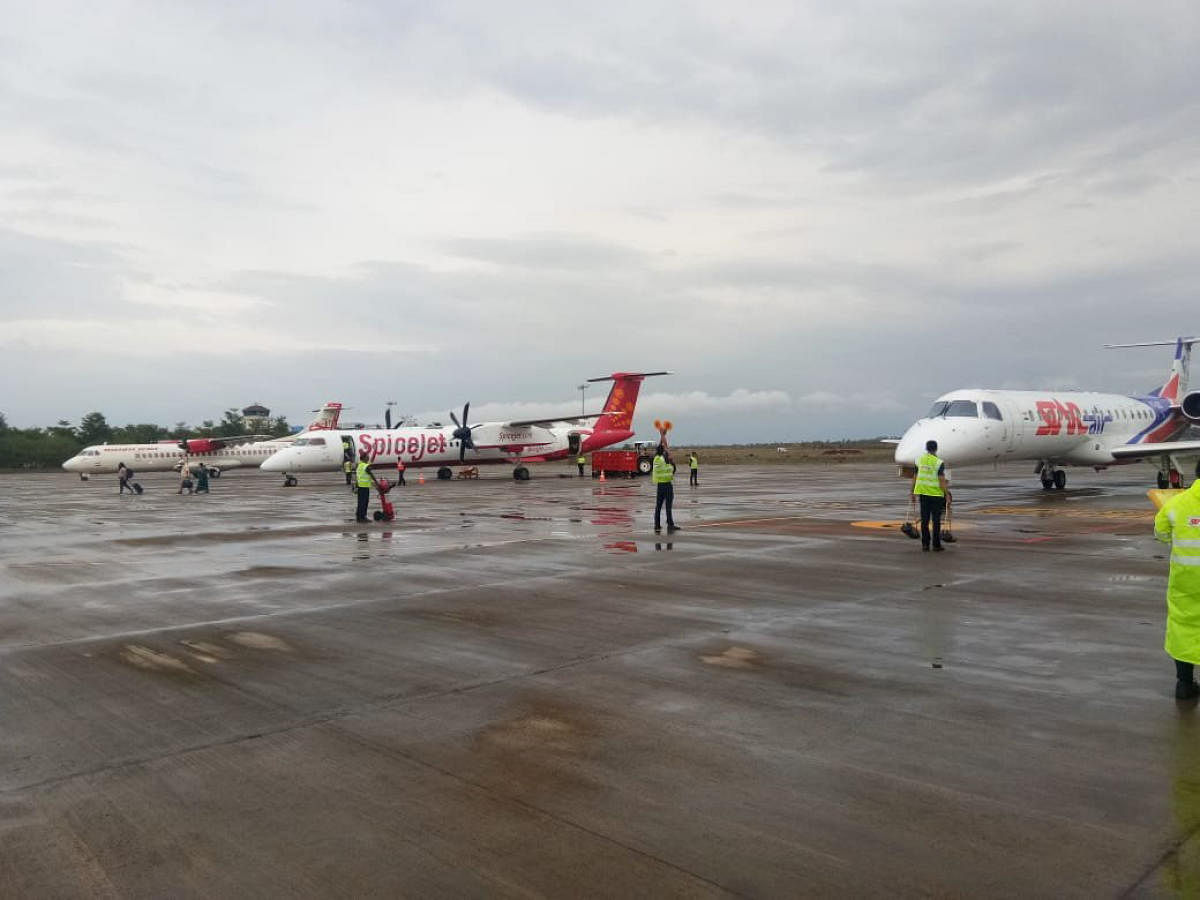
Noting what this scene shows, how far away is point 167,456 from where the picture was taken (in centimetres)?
5316

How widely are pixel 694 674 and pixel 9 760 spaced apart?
4.35 metres

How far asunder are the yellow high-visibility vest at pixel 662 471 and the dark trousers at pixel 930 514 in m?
4.77

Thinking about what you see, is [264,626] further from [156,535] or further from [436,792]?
[156,535]

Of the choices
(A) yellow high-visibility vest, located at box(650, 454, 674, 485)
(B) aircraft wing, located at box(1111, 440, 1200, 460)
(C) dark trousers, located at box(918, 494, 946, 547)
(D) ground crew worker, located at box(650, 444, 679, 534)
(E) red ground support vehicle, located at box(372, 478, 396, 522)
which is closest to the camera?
(C) dark trousers, located at box(918, 494, 946, 547)

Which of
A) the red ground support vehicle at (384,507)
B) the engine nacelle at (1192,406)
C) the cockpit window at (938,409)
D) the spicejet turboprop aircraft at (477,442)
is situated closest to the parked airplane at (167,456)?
the spicejet turboprop aircraft at (477,442)

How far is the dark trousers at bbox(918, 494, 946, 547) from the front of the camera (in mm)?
12883

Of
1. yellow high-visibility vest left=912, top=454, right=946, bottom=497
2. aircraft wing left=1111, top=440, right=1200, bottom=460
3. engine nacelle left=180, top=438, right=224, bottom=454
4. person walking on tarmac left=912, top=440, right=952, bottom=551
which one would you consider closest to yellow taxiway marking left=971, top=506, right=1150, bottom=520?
aircraft wing left=1111, top=440, right=1200, bottom=460

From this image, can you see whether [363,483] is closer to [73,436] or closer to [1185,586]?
[1185,586]

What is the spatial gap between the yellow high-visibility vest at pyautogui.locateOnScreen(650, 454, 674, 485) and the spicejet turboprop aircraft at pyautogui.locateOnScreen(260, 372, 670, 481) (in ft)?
78.3

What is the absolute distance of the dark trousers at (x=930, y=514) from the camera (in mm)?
12883

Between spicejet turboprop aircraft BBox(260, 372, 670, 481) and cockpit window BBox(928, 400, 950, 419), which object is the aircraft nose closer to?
cockpit window BBox(928, 400, 950, 419)

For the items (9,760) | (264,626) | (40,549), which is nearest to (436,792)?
(9,760)

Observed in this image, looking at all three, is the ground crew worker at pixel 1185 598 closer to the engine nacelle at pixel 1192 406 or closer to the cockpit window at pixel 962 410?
the cockpit window at pixel 962 410

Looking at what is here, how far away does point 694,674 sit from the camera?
6414 mm
